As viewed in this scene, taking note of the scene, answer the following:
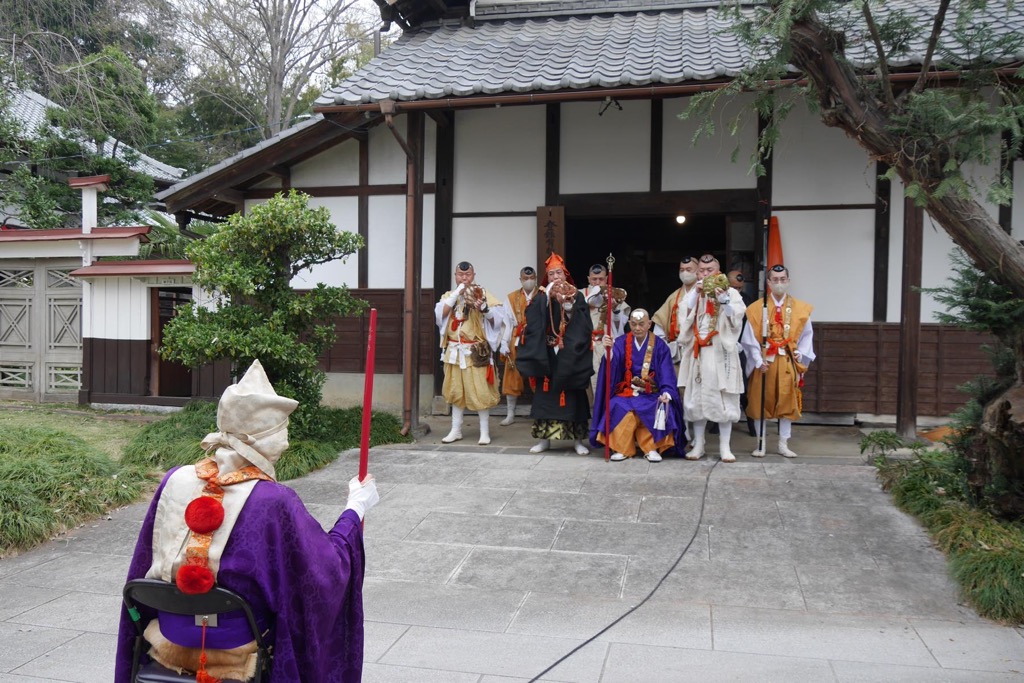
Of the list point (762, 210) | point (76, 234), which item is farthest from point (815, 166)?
point (76, 234)

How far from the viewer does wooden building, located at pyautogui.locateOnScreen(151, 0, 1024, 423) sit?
27.3ft

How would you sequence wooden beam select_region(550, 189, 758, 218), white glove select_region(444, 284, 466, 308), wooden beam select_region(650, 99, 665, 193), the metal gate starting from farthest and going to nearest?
the metal gate < wooden beam select_region(650, 99, 665, 193) < wooden beam select_region(550, 189, 758, 218) < white glove select_region(444, 284, 466, 308)

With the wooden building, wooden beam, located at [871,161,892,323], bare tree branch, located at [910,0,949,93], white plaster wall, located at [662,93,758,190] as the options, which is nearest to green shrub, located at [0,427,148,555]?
the wooden building

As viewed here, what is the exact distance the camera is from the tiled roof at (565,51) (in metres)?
7.62

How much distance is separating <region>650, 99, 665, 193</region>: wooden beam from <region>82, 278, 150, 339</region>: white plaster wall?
692 cm

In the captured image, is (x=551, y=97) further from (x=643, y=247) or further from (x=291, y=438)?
(x=643, y=247)

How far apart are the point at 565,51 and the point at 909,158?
5871mm

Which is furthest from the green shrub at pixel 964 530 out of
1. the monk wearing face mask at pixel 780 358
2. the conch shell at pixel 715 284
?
the conch shell at pixel 715 284

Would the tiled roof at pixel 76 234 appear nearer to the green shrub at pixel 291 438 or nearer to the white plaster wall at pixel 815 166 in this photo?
the green shrub at pixel 291 438

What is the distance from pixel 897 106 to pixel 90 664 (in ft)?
16.5

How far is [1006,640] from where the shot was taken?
3.76m

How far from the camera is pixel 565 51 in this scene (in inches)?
356

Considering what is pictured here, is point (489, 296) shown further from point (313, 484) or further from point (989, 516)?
point (989, 516)

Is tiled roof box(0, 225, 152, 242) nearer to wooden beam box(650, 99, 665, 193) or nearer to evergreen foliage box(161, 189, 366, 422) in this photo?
evergreen foliage box(161, 189, 366, 422)
